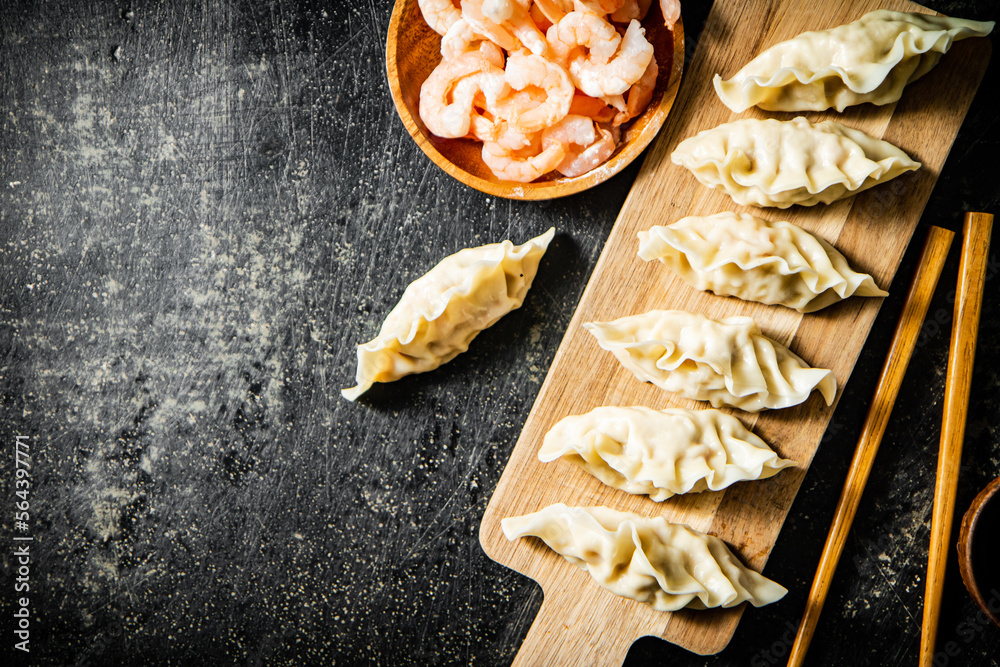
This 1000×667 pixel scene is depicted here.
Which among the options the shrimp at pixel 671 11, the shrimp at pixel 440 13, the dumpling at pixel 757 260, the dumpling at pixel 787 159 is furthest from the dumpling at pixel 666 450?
the shrimp at pixel 440 13

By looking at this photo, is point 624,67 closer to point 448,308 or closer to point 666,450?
point 448,308

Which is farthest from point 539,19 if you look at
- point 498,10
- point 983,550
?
point 983,550

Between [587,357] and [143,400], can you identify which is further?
[143,400]

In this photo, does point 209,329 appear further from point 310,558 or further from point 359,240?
point 310,558

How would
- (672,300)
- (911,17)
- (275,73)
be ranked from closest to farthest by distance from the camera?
(911,17), (672,300), (275,73)

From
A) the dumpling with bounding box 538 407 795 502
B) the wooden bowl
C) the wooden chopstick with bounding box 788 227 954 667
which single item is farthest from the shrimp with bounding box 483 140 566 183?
the wooden bowl

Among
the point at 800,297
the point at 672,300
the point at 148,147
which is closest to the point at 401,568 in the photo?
the point at 672,300
